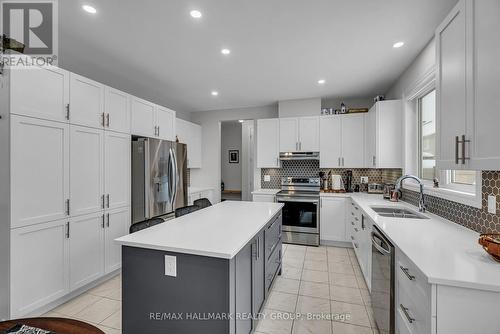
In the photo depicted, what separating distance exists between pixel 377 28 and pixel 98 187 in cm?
337

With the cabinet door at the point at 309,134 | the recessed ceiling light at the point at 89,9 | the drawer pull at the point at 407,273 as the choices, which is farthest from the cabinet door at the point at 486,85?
the cabinet door at the point at 309,134

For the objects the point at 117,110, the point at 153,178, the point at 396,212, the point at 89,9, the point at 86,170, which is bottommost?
the point at 396,212

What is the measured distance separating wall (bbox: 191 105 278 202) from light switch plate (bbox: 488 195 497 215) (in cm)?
435

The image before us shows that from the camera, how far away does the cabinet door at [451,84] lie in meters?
1.36

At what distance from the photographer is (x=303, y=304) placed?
2289mm

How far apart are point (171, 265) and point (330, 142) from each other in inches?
141

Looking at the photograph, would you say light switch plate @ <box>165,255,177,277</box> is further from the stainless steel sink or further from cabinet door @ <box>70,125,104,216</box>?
the stainless steel sink

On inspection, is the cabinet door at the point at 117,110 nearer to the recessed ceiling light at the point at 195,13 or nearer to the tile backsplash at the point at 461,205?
the recessed ceiling light at the point at 195,13

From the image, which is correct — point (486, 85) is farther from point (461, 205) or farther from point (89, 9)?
point (89, 9)

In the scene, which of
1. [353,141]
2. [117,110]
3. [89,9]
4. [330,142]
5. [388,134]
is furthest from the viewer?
[330,142]

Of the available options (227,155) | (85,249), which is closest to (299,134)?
(85,249)

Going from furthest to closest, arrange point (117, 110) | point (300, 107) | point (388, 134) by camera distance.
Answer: point (300, 107) < point (388, 134) < point (117, 110)

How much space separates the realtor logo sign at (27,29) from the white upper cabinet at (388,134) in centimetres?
391

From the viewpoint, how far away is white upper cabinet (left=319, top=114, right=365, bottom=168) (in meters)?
4.06
